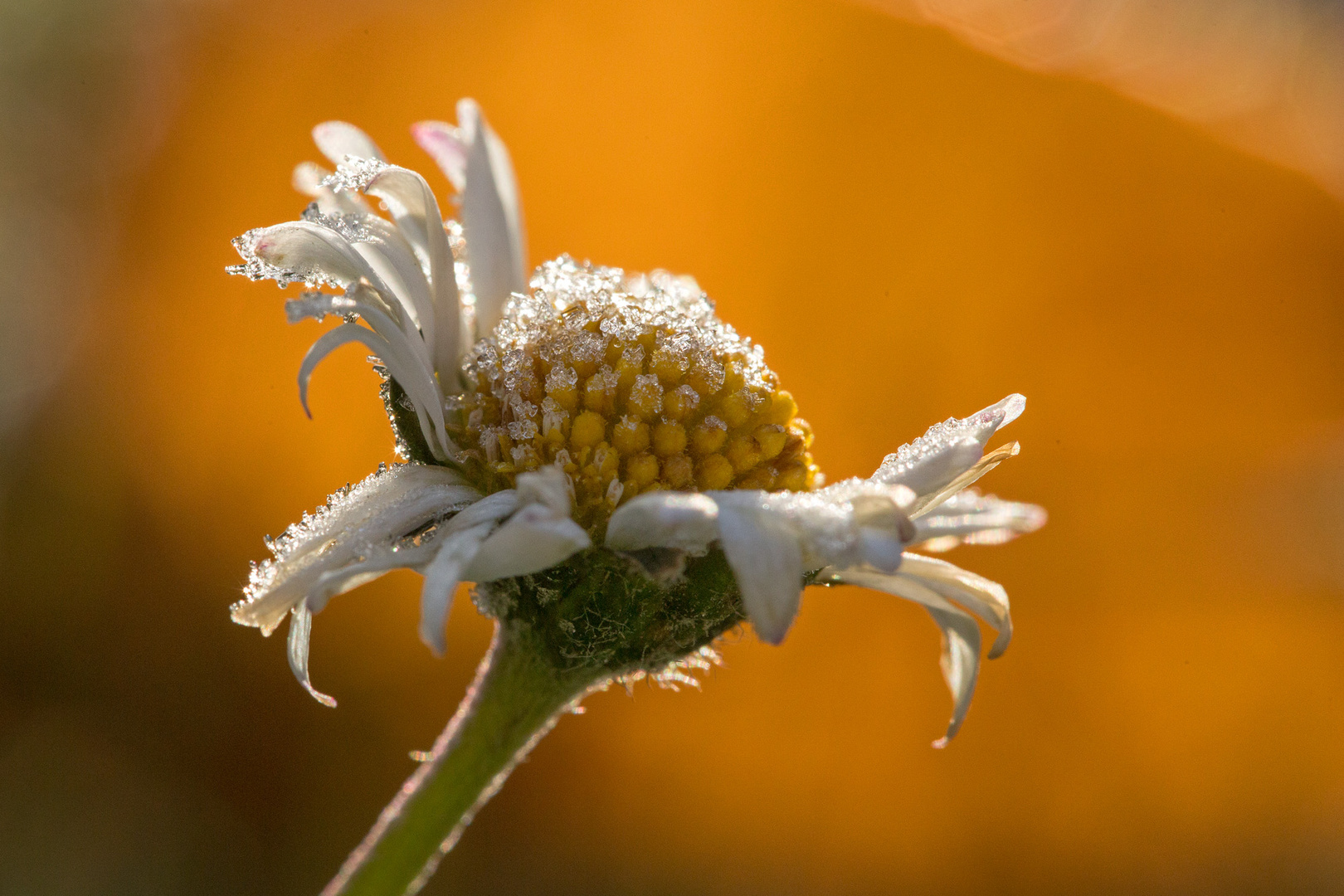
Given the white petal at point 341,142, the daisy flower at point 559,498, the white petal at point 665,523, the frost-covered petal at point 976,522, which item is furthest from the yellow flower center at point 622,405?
the white petal at point 341,142

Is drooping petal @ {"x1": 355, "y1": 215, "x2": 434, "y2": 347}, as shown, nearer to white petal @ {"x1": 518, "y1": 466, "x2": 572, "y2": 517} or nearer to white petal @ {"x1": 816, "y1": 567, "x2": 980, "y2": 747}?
white petal @ {"x1": 518, "y1": 466, "x2": 572, "y2": 517}

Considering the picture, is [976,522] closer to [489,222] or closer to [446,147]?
[489,222]

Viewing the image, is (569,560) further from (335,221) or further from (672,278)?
(672,278)

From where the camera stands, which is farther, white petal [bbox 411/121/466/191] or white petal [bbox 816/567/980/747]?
white petal [bbox 411/121/466/191]

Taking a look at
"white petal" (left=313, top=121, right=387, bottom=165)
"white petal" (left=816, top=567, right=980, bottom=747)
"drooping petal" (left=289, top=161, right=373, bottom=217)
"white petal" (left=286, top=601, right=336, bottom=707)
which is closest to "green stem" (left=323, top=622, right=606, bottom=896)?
"white petal" (left=286, top=601, right=336, bottom=707)

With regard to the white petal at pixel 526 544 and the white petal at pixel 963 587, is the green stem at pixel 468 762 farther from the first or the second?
the white petal at pixel 963 587

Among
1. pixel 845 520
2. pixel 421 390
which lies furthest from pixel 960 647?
pixel 421 390

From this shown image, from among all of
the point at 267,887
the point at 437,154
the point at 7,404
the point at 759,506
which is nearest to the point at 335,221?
the point at 437,154
